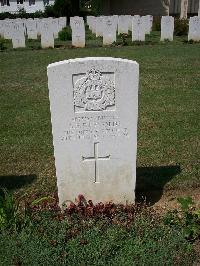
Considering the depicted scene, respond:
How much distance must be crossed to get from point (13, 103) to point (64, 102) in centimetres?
506

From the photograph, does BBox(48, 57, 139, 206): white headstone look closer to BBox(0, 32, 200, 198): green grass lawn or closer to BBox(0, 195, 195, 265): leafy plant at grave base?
BBox(0, 195, 195, 265): leafy plant at grave base

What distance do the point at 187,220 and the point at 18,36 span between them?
14.1 m

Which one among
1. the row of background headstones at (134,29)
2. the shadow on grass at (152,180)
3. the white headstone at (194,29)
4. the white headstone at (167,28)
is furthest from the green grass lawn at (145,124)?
the white headstone at (167,28)

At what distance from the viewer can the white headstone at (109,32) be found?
644 inches

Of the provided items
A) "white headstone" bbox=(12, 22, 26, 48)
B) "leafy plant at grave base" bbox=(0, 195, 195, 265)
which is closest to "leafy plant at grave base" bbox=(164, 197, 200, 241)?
"leafy plant at grave base" bbox=(0, 195, 195, 265)

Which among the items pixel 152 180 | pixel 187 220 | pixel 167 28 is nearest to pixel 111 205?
pixel 187 220

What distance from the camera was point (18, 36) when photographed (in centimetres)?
1625

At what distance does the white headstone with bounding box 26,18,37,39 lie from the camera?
62.4 ft

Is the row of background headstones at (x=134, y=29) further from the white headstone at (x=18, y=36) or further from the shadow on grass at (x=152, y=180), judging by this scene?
the shadow on grass at (x=152, y=180)

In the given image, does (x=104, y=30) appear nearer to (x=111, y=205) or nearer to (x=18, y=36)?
(x=18, y=36)

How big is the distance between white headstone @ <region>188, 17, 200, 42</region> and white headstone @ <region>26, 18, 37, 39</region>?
775 cm

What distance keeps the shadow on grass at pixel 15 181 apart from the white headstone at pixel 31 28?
593 inches

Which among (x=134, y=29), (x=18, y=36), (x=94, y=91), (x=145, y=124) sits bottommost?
(x=145, y=124)

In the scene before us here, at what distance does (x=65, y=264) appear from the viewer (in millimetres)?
3398
